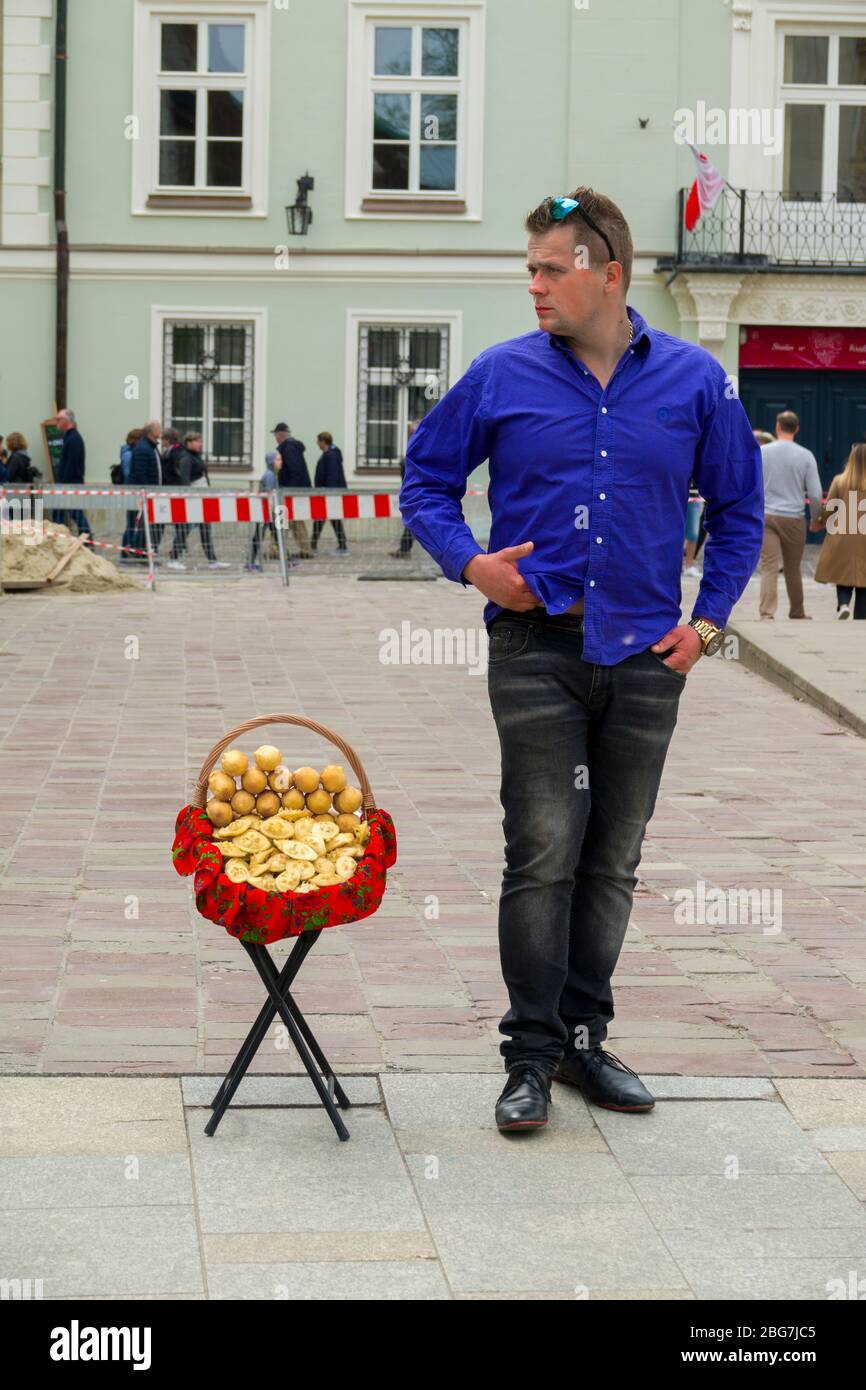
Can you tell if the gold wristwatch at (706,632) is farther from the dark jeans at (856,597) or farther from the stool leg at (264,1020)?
the dark jeans at (856,597)

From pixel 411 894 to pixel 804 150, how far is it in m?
24.0

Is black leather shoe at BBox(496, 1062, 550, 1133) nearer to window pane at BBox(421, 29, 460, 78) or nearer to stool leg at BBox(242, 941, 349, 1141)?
stool leg at BBox(242, 941, 349, 1141)

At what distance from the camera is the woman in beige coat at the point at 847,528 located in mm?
15992

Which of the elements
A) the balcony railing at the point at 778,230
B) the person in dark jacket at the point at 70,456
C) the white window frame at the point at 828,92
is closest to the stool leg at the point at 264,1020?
the person in dark jacket at the point at 70,456

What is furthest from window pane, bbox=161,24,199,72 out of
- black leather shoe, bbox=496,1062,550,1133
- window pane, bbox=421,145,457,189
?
black leather shoe, bbox=496,1062,550,1133

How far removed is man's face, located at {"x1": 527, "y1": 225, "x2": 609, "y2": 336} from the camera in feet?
14.1

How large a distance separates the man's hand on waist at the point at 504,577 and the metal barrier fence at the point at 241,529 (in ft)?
56.2

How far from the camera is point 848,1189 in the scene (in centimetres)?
402

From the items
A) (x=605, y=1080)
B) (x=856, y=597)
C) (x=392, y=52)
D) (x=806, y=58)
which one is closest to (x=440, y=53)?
(x=392, y=52)

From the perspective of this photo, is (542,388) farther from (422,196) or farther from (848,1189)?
(422,196)

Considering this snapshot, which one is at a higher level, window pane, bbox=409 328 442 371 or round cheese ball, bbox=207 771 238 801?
window pane, bbox=409 328 442 371

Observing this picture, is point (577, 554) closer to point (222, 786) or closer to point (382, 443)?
point (222, 786)

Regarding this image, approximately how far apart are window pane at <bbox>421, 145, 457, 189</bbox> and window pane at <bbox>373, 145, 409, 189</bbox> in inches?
10.0

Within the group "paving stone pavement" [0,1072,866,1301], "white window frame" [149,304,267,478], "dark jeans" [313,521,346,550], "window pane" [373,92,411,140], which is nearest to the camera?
"paving stone pavement" [0,1072,866,1301]
